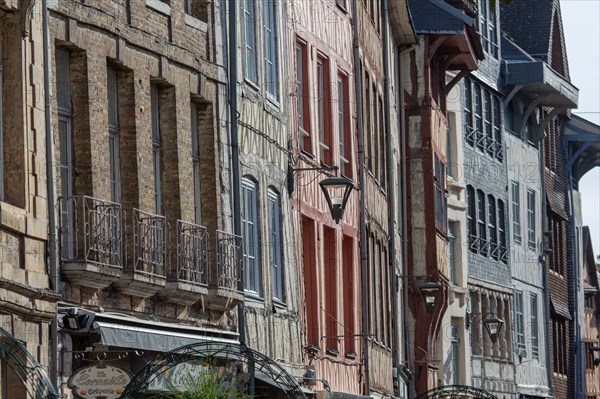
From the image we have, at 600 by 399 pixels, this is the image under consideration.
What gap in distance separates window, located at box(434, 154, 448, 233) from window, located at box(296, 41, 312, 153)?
13.6 meters

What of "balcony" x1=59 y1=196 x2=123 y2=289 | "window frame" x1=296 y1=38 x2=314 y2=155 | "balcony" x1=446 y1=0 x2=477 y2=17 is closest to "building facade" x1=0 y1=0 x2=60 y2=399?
"balcony" x1=59 y1=196 x2=123 y2=289


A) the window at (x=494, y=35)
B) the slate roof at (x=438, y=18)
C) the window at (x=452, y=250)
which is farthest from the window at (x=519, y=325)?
the slate roof at (x=438, y=18)

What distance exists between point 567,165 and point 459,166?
47.0 ft

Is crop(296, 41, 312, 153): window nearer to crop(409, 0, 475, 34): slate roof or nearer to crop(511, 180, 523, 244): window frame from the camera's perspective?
crop(409, 0, 475, 34): slate roof

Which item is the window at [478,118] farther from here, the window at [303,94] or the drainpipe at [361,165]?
the window at [303,94]

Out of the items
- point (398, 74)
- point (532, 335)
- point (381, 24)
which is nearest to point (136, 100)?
point (381, 24)

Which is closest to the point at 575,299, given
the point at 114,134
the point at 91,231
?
the point at 114,134

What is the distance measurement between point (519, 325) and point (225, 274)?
99.7 ft

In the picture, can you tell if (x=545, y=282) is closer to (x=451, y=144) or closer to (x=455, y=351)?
(x=451, y=144)

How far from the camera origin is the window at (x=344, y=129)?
30.2 m

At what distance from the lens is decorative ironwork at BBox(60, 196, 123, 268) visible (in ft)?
57.4

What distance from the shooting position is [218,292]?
2105cm

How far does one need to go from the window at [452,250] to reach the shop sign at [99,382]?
27629 millimetres

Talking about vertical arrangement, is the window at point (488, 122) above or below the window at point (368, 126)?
above
